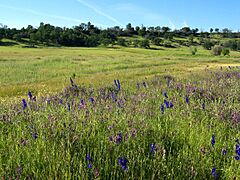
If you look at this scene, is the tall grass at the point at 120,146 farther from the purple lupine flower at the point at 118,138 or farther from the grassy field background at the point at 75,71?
the grassy field background at the point at 75,71

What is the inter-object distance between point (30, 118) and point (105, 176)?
75.2 inches

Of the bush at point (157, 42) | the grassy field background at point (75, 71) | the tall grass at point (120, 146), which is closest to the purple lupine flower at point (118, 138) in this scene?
the tall grass at point (120, 146)

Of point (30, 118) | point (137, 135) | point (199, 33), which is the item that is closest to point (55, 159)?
point (137, 135)

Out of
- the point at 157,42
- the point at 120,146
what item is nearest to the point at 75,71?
the point at 120,146

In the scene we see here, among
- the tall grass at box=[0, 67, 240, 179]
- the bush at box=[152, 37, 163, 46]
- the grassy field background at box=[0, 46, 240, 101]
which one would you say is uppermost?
the bush at box=[152, 37, 163, 46]

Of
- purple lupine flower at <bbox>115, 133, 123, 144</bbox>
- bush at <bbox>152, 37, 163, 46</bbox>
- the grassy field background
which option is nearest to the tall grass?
purple lupine flower at <bbox>115, 133, 123, 144</bbox>

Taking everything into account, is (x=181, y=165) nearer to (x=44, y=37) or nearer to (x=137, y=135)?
(x=137, y=135)

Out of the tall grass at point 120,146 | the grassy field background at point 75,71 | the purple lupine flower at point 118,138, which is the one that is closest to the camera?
the tall grass at point 120,146

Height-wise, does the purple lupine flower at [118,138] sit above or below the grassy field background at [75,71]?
above

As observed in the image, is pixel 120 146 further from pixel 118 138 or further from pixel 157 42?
pixel 157 42

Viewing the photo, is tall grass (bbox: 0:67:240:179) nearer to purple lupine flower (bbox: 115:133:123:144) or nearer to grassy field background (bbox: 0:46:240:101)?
purple lupine flower (bbox: 115:133:123:144)

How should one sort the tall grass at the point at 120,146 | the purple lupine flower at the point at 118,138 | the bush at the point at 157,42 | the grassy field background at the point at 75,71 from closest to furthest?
the tall grass at the point at 120,146, the purple lupine flower at the point at 118,138, the grassy field background at the point at 75,71, the bush at the point at 157,42

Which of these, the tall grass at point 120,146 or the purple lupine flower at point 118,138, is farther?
the purple lupine flower at point 118,138

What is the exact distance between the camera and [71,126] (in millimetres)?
3531
